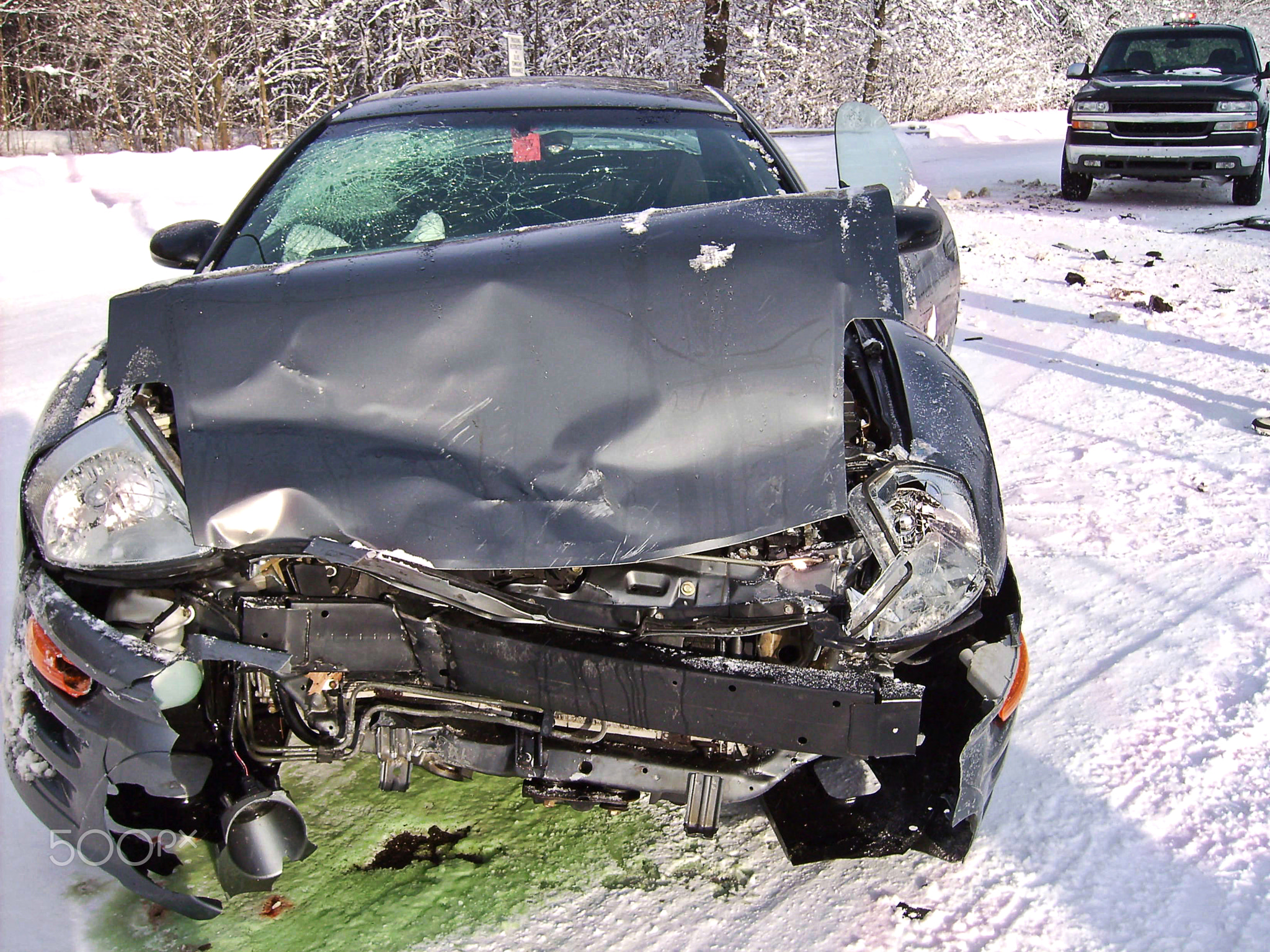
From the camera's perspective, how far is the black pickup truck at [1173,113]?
10648mm

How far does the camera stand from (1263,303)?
707cm

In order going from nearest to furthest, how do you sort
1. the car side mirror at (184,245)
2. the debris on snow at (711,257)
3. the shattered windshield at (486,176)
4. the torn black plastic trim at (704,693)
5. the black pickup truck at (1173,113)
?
the torn black plastic trim at (704,693), the debris on snow at (711,257), the shattered windshield at (486,176), the car side mirror at (184,245), the black pickup truck at (1173,113)

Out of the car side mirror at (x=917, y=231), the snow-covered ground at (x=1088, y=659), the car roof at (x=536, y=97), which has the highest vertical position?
the car roof at (x=536, y=97)

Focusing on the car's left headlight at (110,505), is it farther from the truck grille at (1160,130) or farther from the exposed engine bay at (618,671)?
the truck grille at (1160,130)

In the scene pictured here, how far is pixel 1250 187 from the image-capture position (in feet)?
36.1

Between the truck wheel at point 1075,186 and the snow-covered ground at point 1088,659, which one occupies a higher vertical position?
the truck wheel at point 1075,186

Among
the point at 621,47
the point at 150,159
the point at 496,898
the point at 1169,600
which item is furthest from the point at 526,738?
the point at 621,47

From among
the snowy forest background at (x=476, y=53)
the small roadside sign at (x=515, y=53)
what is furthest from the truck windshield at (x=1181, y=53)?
the small roadside sign at (x=515, y=53)

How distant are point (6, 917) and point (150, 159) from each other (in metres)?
10.6

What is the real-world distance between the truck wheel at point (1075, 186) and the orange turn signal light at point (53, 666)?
12.1 metres

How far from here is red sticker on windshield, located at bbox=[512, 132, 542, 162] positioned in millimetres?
3240

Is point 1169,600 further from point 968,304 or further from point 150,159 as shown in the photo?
point 150,159

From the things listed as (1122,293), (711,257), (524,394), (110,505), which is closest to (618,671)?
(524,394)

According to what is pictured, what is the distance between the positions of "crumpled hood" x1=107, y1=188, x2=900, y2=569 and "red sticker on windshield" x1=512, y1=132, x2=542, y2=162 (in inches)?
48.2
